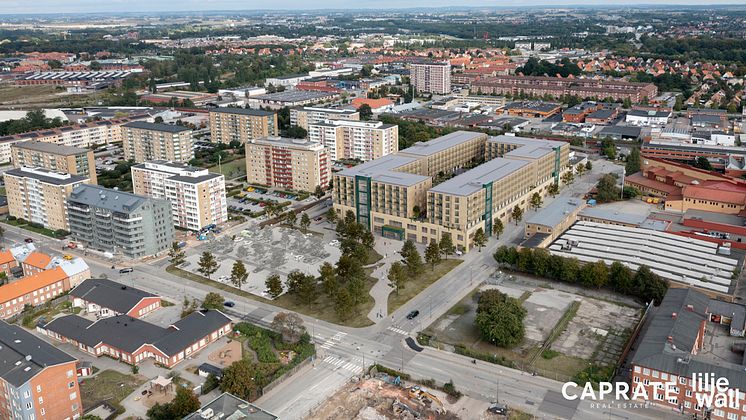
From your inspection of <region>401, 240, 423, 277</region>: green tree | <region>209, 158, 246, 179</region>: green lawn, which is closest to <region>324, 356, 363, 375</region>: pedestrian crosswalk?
<region>401, 240, 423, 277</region>: green tree

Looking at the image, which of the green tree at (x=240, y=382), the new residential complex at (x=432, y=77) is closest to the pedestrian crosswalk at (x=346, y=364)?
the green tree at (x=240, y=382)

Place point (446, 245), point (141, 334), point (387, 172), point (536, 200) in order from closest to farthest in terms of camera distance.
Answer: point (141, 334), point (446, 245), point (387, 172), point (536, 200)

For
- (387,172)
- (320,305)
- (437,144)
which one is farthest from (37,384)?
(437,144)

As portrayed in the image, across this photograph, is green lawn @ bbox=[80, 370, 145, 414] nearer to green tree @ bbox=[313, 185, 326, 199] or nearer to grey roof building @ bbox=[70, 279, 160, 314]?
grey roof building @ bbox=[70, 279, 160, 314]

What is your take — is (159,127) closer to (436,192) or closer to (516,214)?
(436,192)

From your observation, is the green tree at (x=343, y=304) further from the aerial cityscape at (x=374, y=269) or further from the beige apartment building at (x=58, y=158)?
the beige apartment building at (x=58, y=158)
